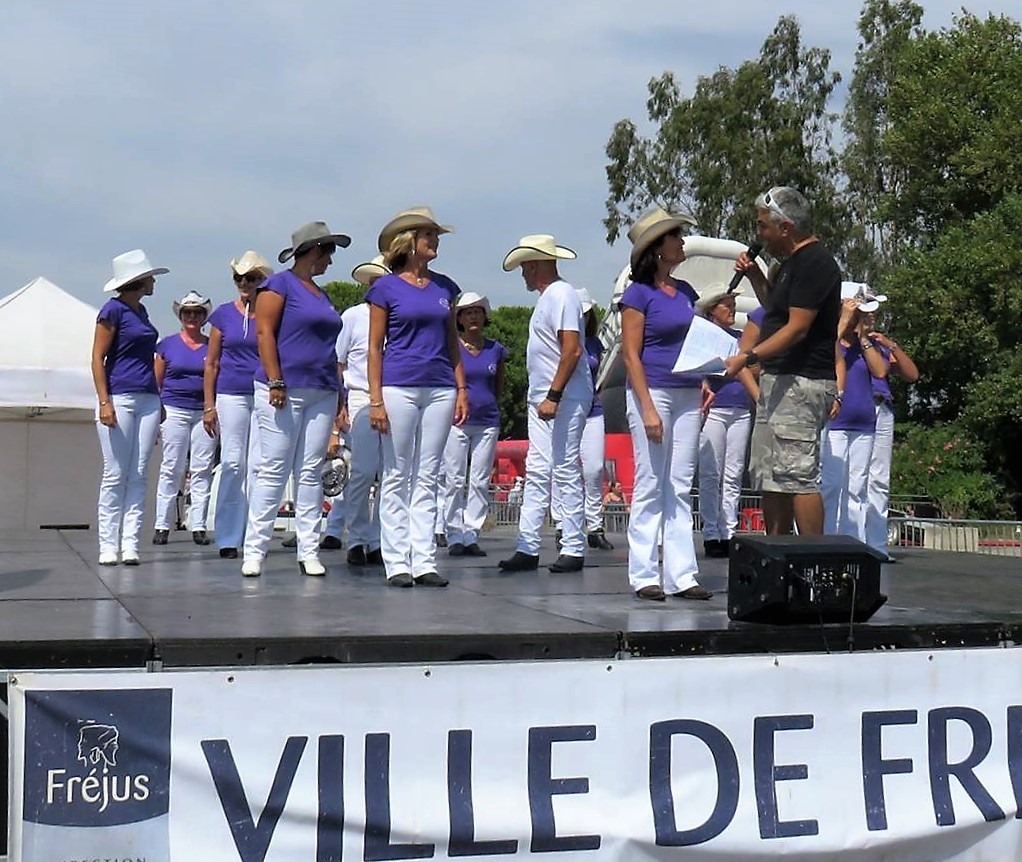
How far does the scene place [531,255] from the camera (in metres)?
7.40

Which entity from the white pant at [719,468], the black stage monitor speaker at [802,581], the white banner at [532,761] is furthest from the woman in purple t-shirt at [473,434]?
the white banner at [532,761]

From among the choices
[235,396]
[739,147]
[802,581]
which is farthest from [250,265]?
[739,147]

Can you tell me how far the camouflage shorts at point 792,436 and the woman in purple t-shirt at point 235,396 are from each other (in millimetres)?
3239

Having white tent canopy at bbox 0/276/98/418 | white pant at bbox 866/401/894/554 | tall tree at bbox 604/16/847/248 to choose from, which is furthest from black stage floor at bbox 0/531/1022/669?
tall tree at bbox 604/16/847/248

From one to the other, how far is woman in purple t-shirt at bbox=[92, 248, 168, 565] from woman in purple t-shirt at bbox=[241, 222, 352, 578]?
3.11ft

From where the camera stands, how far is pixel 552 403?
7039 mm

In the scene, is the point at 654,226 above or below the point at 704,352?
above

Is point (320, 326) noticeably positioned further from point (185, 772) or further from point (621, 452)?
point (621, 452)

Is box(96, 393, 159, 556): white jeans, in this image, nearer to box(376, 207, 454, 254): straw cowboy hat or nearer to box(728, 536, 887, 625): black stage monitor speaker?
box(376, 207, 454, 254): straw cowboy hat

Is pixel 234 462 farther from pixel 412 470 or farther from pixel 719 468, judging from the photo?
pixel 719 468

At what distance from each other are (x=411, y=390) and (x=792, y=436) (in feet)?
5.78

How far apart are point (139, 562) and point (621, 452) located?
1945 cm

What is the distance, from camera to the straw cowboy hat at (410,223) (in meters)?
6.32

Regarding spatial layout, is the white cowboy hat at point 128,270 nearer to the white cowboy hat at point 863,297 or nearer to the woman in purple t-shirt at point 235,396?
the woman in purple t-shirt at point 235,396
